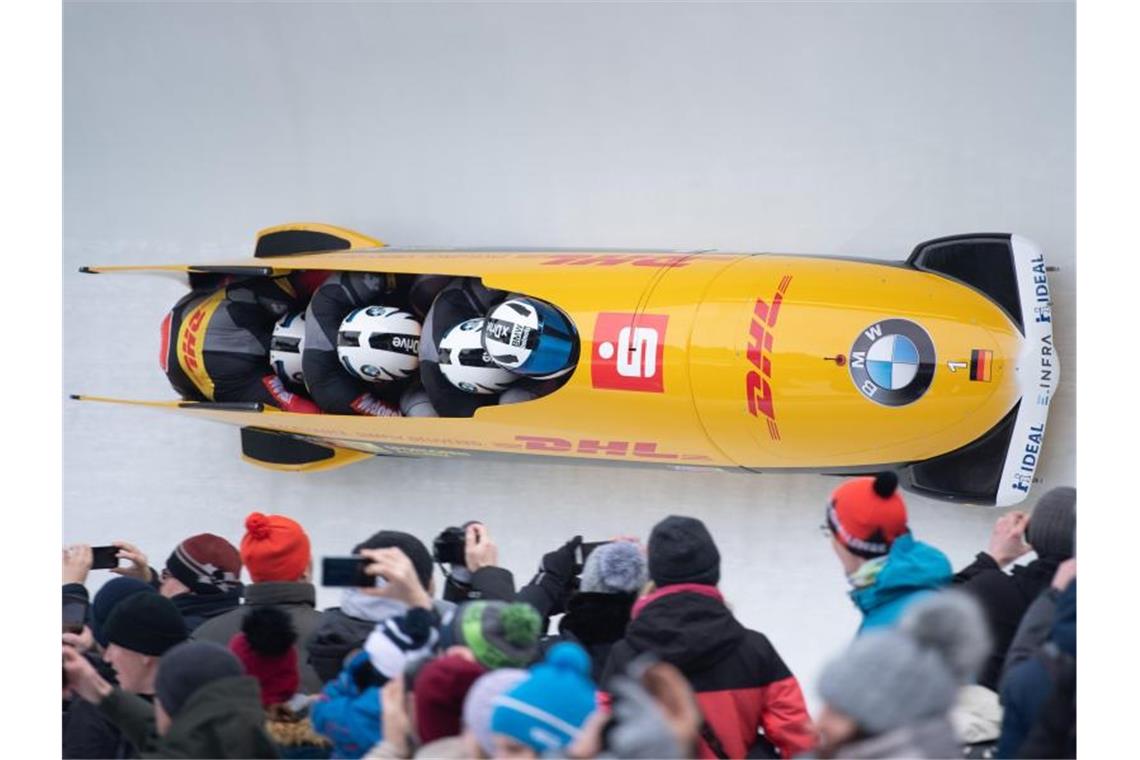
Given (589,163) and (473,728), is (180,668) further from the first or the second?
(589,163)

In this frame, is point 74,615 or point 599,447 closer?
point 74,615

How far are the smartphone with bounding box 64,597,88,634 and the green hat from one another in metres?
1.63

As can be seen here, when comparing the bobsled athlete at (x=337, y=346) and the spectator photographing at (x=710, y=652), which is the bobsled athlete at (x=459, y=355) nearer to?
the bobsled athlete at (x=337, y=346)

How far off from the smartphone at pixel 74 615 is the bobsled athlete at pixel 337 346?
1.77m

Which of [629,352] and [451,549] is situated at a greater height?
[629,352]

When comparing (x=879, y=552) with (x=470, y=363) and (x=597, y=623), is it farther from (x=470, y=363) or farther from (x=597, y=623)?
(x=470, y=363)

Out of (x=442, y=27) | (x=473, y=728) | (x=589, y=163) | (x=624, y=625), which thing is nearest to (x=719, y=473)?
(x=589, y=163)

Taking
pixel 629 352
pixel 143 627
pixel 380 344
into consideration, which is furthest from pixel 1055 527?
pixel 380 344

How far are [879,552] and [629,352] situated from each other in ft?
6.36

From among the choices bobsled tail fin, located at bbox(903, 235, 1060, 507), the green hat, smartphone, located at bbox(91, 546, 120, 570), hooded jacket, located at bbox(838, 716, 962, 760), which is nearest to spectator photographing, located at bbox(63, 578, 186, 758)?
smartphone, located at bbox(91, 546, 120, 570)

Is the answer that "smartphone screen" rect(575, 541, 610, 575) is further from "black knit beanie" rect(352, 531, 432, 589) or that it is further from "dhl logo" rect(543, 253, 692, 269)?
"dhl logo" rect(543, 253, 692, 269)

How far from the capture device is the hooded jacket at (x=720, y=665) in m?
3.30

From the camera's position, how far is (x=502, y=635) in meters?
3.16
